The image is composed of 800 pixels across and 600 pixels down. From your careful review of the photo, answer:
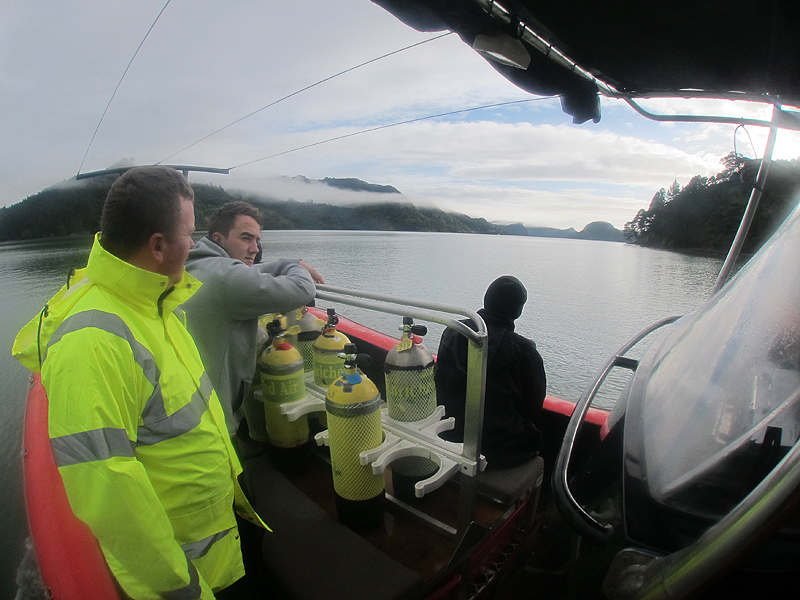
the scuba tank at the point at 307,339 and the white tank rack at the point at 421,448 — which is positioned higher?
the scuba tank at the point at 307,339

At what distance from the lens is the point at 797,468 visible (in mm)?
728

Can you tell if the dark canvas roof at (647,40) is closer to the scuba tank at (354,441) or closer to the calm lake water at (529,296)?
the calm lake water at (529,296)

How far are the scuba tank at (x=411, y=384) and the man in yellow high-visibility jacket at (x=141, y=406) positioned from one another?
0.84 m

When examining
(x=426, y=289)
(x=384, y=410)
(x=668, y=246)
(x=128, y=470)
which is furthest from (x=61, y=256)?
(x=668, y=246)

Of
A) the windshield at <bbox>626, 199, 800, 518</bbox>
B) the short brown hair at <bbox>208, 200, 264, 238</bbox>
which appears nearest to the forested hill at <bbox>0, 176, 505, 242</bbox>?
the short brown hair at <bbox>208, 200, 264, 238</bbox>

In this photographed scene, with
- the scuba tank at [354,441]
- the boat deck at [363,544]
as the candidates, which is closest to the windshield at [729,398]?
the boat deck at [363,544]

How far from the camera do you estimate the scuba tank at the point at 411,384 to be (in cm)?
194

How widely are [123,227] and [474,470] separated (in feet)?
4.82

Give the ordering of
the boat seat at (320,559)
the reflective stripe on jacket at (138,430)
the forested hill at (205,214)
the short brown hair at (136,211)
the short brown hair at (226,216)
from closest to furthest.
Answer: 1. the reflective stripe on jacket at (138,430)
2. the short brown hair at (136,211)
3. the boat seat at (320,559)
4. the short brown hair at (226,216)
5. the forested hill at (205,214)

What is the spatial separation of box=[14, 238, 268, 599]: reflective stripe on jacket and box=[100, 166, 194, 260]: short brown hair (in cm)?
6

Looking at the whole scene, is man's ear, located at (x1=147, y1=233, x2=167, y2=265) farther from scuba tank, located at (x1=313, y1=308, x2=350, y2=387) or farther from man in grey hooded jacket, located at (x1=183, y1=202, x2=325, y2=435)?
scuba tank, located at (x1=313, y1=308, x2=350, y2=387)

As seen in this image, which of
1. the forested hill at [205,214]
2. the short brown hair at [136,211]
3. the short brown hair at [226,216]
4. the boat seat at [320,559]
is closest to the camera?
the short brown hair at [136,211]

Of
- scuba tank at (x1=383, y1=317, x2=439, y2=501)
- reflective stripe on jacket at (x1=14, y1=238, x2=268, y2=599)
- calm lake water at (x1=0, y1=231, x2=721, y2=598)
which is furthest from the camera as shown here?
calm lake water at (x1=0, y1=231, x2=721, y2=598)

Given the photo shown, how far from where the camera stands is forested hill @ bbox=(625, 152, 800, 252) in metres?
1.95
